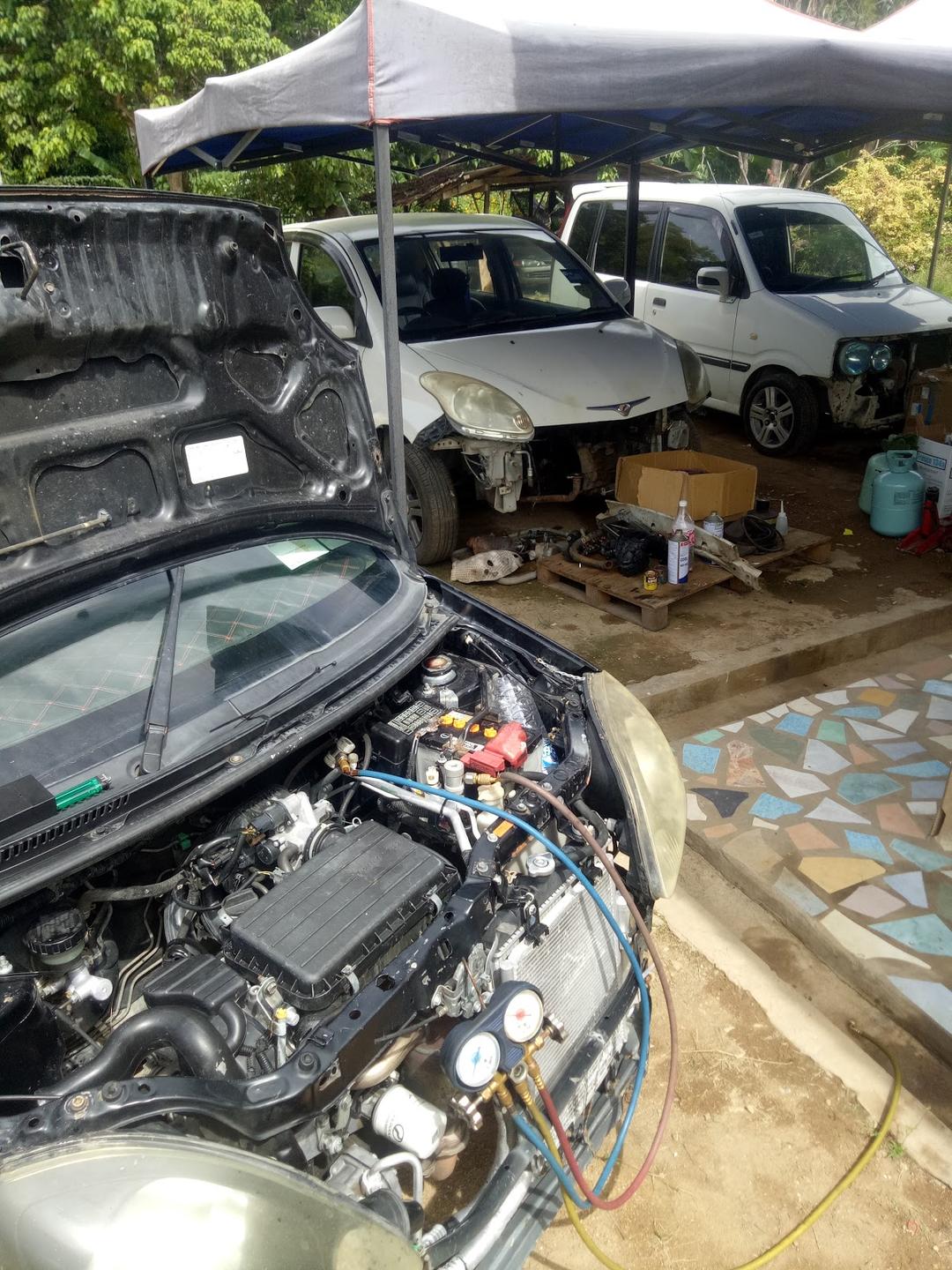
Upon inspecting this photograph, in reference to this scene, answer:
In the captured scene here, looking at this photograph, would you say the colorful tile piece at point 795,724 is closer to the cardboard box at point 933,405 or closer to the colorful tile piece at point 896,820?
the colorful tile piece at point 896,820

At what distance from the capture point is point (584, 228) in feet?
27.9

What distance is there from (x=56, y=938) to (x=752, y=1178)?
5.64 ft

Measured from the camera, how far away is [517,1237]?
1.68 meters

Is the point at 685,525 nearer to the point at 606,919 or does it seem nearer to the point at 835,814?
the point at 835,814

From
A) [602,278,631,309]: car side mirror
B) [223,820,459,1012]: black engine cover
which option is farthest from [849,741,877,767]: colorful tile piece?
[602,278,631,309]: car side mirror

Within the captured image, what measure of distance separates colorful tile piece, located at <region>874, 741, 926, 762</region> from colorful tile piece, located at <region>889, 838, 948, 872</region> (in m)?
0.58

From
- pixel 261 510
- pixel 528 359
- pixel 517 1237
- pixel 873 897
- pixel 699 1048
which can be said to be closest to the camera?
pixel 517 1237

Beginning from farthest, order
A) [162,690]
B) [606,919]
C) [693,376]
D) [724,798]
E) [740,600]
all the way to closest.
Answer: [693,376]
[740,600]
[724,798]
[606,919]
[162,690]

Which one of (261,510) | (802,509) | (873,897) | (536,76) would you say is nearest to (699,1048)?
(873,897)

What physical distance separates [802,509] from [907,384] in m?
1.62

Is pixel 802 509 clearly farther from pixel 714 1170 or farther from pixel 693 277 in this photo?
pixel 714 1170

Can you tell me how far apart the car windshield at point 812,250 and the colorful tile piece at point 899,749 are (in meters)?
4.65

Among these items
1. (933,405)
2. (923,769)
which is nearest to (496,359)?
(933,405)

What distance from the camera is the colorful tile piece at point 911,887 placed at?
120 inches
